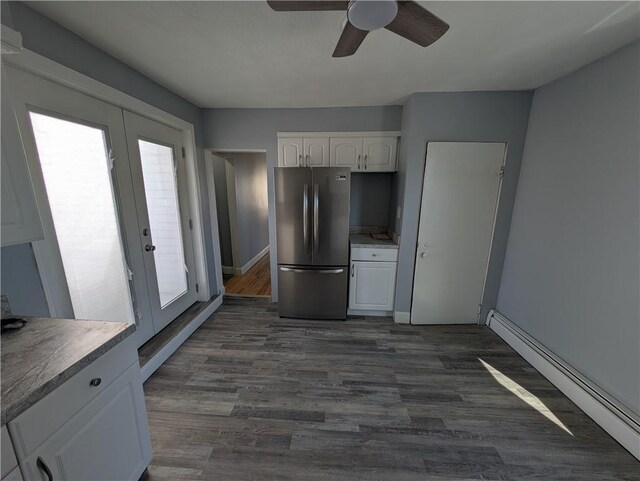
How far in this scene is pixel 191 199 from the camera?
275 cm

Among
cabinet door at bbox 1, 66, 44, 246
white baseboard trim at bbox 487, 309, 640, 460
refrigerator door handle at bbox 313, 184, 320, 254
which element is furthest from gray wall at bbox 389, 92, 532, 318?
cabinet door at bbox 1, 66, 44, 246

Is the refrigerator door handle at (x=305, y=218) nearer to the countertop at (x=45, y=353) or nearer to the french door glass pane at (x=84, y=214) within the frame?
the french door glass pane at (x=84, y=214)

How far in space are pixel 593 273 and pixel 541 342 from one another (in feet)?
2.57

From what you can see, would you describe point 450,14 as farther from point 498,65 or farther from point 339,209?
point 339,209

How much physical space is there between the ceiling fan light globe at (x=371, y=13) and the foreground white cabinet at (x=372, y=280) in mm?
2025

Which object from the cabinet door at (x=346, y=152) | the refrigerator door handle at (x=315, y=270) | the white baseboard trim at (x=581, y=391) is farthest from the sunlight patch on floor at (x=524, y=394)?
the cabinet door at (x=346, y=152)

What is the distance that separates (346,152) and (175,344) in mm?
2720

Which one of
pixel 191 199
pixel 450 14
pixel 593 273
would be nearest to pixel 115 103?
pixel 191 199

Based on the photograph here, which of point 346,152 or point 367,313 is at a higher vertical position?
point 346,152

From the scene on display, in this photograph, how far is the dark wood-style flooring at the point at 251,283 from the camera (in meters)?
3.63

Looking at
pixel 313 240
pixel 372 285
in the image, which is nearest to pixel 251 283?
pixel 313 240

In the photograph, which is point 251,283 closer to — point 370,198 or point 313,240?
point 313,240

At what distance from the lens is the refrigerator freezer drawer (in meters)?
2.78

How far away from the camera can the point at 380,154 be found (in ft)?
9.34
